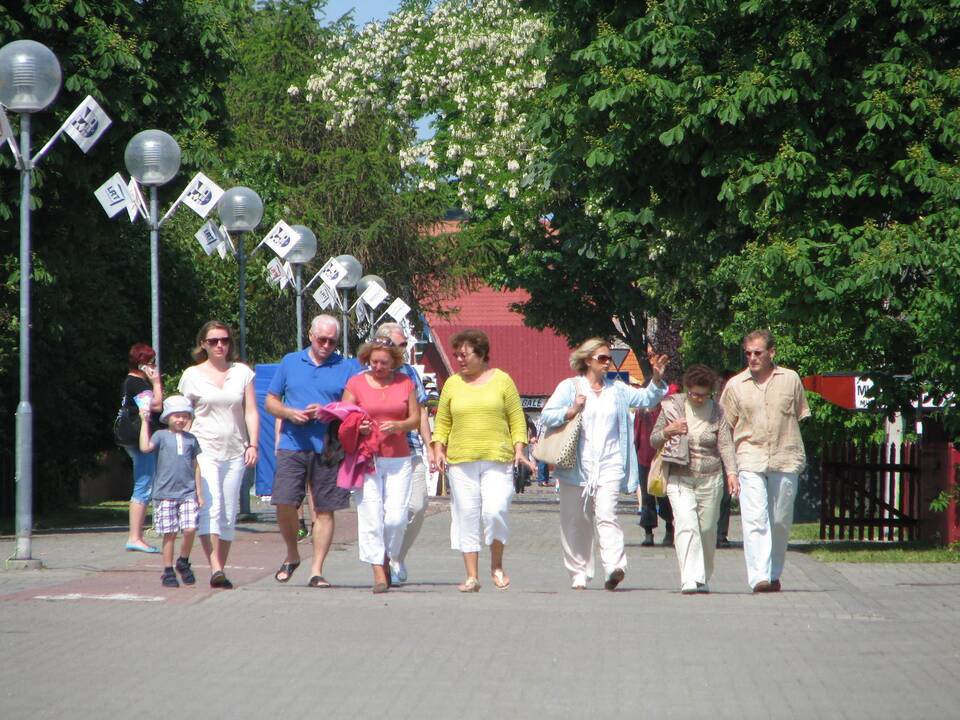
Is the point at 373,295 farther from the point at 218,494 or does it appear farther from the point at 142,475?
the point at 218,494

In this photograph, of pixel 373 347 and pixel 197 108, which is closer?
pixel 373 347

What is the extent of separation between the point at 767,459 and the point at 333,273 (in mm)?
17901

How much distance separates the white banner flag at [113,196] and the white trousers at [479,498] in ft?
21.8

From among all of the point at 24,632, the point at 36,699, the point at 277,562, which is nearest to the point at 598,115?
the point at 277,562

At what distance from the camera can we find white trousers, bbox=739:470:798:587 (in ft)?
37.7

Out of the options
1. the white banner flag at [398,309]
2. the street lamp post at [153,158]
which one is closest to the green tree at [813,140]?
the street lamp post at [153,158]

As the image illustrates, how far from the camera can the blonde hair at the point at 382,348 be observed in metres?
11.3

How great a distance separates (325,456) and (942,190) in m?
7.19

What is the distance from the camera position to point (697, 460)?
11609mm

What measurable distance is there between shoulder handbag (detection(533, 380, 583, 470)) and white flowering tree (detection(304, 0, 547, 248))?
22915 mm

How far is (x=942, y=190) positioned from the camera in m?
15.5

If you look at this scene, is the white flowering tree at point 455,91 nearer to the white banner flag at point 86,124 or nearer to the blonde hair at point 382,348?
the white banner flag at point 86,124

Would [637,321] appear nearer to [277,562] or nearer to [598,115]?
[598,115]

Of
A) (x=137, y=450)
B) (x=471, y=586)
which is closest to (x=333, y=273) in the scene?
(x=137, y=450)
